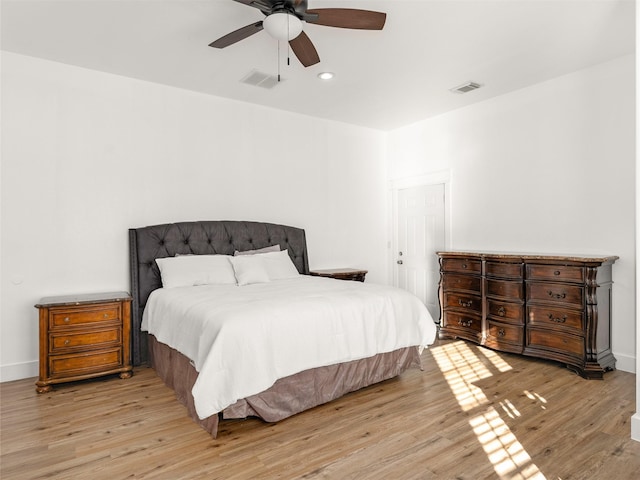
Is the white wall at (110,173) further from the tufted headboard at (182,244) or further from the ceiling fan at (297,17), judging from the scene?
the ceiling fan at (297,17)

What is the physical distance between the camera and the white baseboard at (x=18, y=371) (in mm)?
3365

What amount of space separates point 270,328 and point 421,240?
3449 mm

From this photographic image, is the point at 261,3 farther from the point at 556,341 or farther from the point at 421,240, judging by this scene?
the point at 421,240

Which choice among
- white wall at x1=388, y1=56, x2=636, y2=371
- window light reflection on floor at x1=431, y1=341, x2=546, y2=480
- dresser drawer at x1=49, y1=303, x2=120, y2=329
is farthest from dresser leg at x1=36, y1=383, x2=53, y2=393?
white wall at x1=388, y1=56, x2=636, y2=371

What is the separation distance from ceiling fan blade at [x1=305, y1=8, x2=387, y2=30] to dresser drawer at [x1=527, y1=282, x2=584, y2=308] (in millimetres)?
2641

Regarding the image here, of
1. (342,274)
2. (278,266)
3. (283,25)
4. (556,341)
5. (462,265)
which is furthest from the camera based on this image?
(342,274)

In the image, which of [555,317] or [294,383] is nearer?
[294,383]

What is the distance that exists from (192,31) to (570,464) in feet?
12.1

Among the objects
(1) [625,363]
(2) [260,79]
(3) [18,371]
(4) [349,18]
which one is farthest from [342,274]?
(3) [18,371]

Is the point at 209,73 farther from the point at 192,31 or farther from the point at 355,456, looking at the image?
the point at 355,456

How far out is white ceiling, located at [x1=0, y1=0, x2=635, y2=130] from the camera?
2.79m

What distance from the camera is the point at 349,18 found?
2.50m

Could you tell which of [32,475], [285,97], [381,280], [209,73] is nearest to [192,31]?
[209,73]

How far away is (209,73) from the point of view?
12.7 ft
